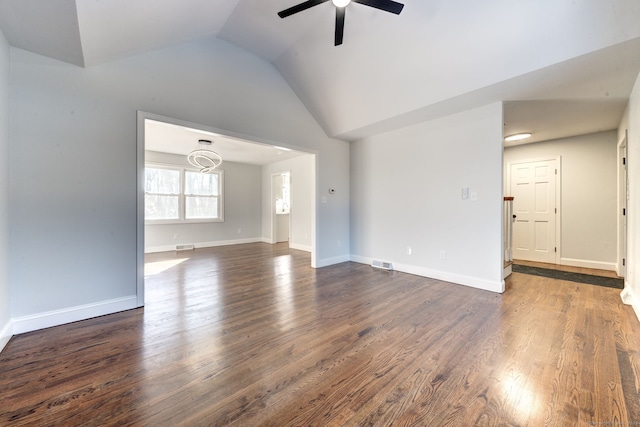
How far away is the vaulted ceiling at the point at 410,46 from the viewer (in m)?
2.05

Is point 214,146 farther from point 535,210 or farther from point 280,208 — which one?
point 535,210

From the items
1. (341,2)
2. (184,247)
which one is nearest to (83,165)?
(341,2)

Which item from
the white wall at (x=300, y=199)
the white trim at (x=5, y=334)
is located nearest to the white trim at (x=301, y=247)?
the white wall at (x=300, y=199)

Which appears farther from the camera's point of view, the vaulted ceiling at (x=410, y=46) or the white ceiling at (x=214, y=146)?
the white ceiling at (x=214, y=146)

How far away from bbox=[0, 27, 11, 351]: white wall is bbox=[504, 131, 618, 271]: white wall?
7494 millimetres

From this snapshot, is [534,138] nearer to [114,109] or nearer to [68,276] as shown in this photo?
[114,109]

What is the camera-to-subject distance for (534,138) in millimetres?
4773

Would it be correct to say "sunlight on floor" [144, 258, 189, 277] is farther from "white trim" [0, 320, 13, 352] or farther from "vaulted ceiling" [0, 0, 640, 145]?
"vaulted ceiling" [0, 0, 640, 145]

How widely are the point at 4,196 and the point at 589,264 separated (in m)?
7.83

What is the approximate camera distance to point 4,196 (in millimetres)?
2107

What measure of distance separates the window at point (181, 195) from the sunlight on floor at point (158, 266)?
1.58 metres

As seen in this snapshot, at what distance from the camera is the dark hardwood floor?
135 centimetres

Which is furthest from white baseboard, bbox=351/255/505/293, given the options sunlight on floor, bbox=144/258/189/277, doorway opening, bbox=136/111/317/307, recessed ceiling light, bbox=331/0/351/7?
sunlight on floor, bbox=144/258/189/277

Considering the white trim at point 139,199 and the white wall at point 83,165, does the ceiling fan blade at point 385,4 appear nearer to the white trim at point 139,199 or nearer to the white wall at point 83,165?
the white wall at point 83,165
